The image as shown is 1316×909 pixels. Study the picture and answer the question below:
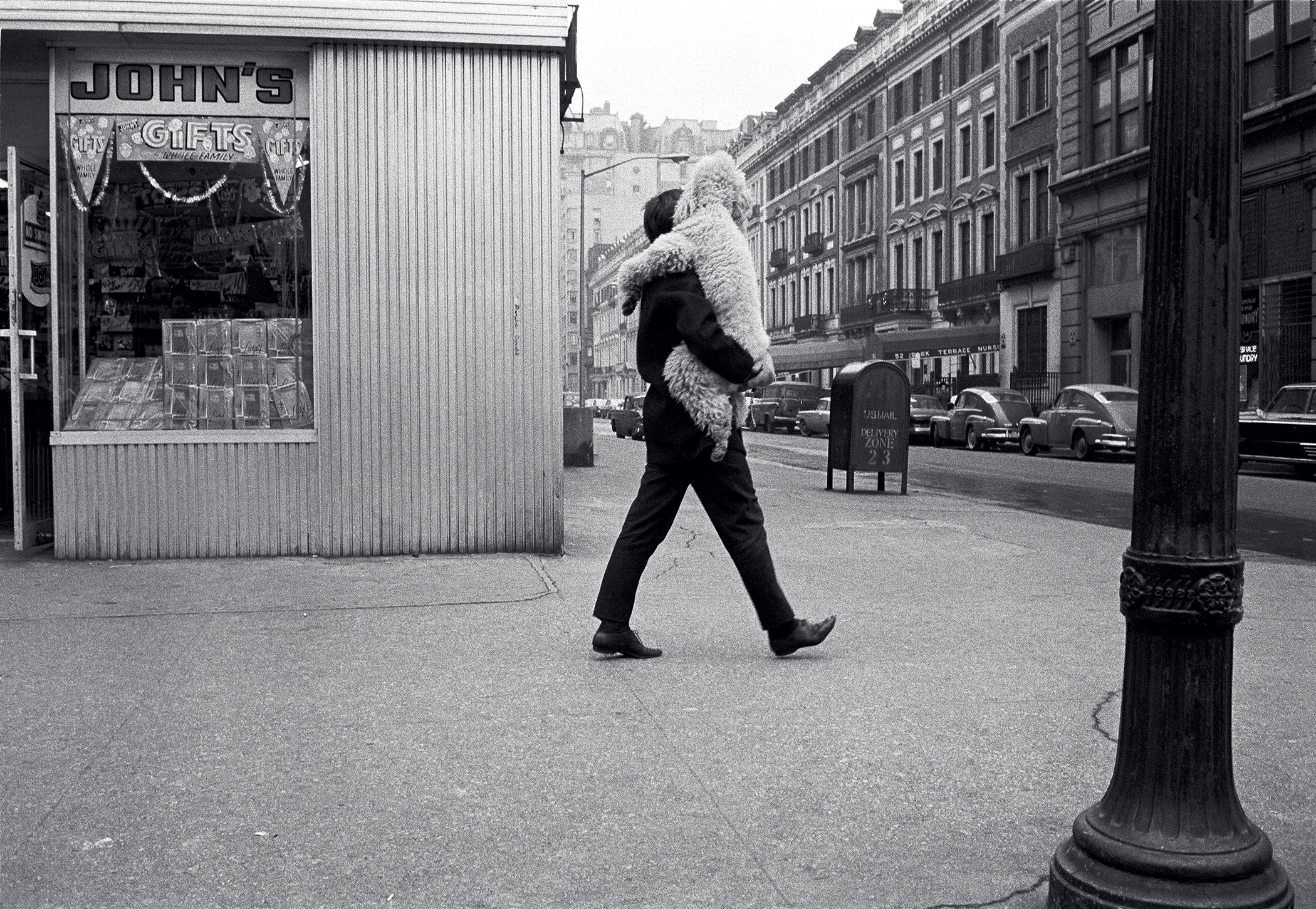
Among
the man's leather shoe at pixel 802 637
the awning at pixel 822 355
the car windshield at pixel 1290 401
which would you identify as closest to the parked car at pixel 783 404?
the awning at pixel 822 355

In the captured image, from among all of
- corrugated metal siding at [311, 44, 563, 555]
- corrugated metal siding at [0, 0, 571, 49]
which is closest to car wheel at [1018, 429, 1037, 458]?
corrugated metal siding at [311, 44, 563, 555]

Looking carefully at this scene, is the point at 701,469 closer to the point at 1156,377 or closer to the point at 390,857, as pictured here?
the point at 390,857

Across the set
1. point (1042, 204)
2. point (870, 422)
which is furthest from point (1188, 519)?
point (1042, 204)

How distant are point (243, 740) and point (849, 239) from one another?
56753 millimetres

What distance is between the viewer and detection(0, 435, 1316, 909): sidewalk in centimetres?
318

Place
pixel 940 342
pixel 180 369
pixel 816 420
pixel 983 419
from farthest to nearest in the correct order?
pixel 940 342
pixel 816 420
pixel 983 419
pixel 180 369

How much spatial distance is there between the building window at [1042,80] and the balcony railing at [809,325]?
876 inches

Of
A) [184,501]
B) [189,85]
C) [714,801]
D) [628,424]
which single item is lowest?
[714,801]

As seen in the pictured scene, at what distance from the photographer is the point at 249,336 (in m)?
8.25

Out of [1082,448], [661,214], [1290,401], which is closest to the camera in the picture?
[661,214]

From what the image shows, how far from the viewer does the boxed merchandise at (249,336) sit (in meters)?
8.23

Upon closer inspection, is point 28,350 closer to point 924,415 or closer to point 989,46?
point 924,415

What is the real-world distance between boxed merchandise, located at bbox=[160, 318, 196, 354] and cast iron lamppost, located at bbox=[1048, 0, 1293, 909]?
22.3ft

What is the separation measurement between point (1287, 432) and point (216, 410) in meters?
17.9
